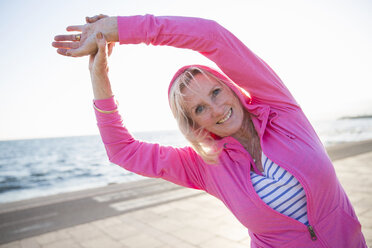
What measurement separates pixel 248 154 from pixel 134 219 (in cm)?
421

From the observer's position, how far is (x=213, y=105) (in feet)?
5.12

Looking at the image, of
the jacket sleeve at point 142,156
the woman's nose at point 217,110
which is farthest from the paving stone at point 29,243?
the woman's nose at point 217,110

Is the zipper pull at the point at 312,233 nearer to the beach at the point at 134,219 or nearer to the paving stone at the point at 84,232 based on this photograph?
the beach at the point at 134,219

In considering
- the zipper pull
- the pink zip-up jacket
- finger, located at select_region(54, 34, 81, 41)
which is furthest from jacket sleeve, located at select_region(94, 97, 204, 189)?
the zipper pull

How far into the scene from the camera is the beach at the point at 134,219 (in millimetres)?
4148

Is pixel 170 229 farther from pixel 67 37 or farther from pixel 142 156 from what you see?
pixel 67 37

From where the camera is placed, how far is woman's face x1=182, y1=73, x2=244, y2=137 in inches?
61.1

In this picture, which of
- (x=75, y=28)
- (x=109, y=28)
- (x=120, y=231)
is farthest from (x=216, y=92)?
(x=120, y=231)

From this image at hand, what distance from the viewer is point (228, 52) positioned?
1.33 m

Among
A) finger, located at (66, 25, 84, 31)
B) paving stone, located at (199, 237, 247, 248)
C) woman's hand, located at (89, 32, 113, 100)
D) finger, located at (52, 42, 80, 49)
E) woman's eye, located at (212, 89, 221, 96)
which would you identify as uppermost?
finger, located at (66, 25, 84, 31)

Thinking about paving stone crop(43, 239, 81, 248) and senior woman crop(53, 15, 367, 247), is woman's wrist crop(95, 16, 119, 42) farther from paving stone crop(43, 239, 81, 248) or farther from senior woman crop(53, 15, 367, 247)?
paving stone crop(43, 239, 81, 248)

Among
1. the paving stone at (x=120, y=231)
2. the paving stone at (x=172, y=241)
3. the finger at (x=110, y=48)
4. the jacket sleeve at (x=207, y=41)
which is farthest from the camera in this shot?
the paving stone at (x=120, y=231)

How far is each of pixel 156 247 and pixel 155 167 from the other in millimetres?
2825

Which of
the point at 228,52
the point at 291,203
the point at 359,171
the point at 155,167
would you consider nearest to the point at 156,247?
the point at 155,167
